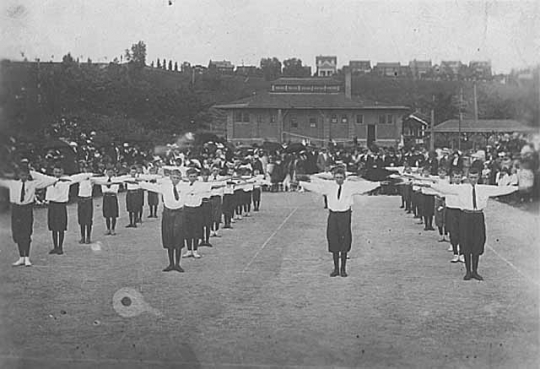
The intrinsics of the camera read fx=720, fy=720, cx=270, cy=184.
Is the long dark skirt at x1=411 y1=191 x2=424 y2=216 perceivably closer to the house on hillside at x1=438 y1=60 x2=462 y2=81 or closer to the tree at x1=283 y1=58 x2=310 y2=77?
the tree at x1=283 y1=58 x2=310 y2=77

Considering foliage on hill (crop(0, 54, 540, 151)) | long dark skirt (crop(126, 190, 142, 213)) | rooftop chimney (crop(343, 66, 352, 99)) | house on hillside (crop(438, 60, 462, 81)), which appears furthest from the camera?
long dark skirt (crop(126, 190, 142, 213))

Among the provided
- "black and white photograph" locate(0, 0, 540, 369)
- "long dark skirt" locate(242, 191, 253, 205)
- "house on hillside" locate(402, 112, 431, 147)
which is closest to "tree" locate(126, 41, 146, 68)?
"black and white photograph" locate(0, 0, 540, 369)

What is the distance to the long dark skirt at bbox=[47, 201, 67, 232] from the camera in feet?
35.6

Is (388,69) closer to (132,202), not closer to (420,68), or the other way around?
(420,68)

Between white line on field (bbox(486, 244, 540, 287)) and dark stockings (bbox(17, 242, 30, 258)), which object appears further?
dark stockings (bbox(17, 242, 30, 258))

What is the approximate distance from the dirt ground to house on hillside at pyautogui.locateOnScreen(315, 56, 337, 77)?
2.76 metres

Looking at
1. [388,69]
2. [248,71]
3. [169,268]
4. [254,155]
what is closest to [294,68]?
[248,71]

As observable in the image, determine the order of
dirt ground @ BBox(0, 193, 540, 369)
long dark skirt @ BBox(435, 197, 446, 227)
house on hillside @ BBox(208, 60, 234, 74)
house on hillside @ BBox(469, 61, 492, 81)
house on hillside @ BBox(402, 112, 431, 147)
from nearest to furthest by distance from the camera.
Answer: dirt ground @ BBox(0, 193, 540, 369), house on hillside @ BBox(469, 61, 492, 81), house on hillside @ BBox(208, 60, 234, 74), long dark skirt @ BBox(435, 197, 446, 227), house on hillside @ BBox(402, 112, 431, 147)

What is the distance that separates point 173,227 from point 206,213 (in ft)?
8.54

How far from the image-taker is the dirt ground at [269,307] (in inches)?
236

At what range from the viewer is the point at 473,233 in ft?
29.2

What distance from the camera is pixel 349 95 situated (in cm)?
1247

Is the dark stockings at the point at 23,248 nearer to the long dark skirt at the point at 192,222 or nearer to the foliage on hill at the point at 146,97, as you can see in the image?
the foliage on hill at the point at 146,97

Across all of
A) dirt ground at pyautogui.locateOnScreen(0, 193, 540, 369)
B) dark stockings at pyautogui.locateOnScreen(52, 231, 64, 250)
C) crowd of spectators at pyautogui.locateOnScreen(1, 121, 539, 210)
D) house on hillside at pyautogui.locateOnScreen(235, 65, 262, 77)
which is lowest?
dirt ground at pyautogui.locateOnScreen(0, 193, 540, 369)
